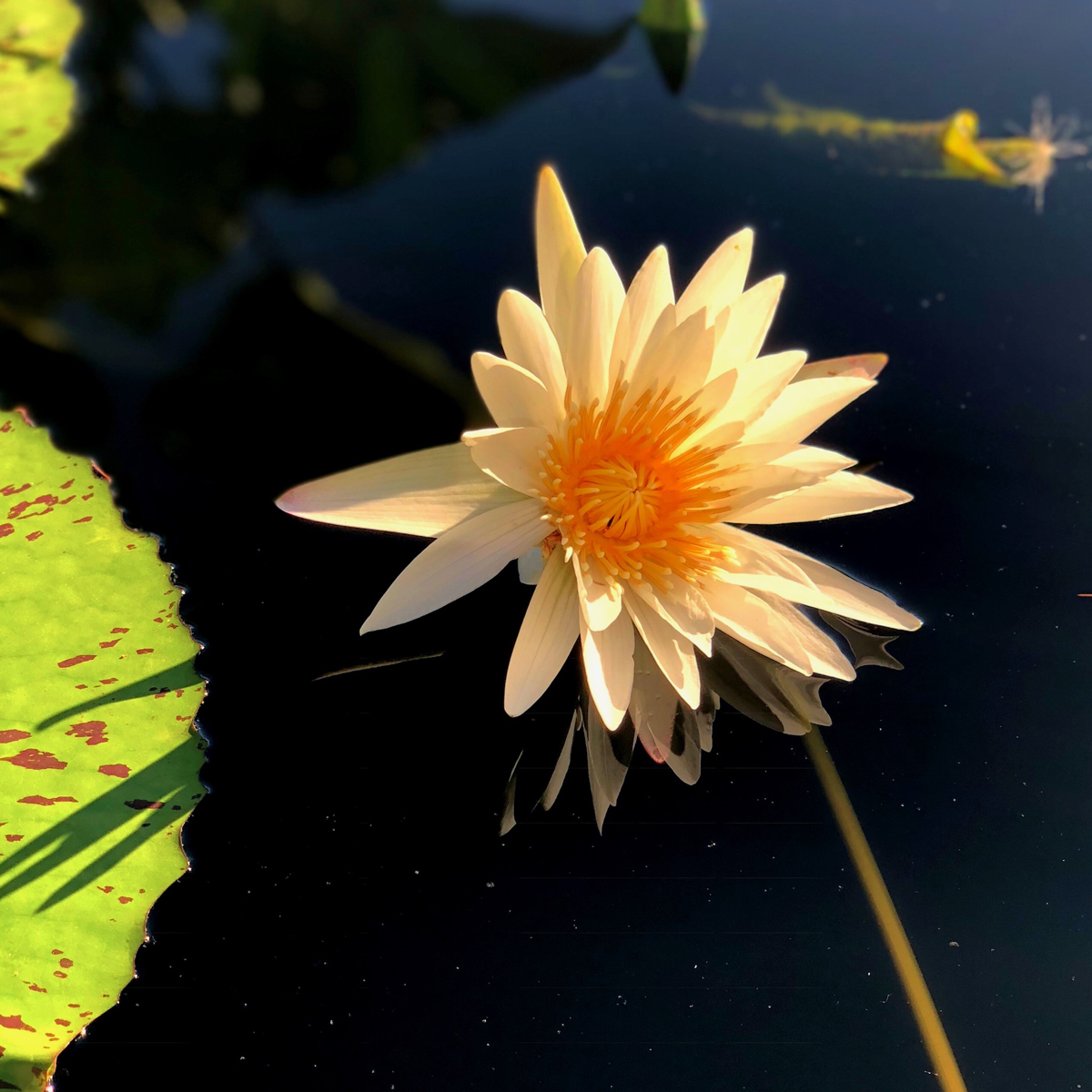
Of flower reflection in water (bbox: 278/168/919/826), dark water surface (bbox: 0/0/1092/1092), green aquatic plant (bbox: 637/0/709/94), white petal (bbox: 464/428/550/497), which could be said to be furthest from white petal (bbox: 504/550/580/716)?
green aquatic plant (bbox: 637/0/709/94)

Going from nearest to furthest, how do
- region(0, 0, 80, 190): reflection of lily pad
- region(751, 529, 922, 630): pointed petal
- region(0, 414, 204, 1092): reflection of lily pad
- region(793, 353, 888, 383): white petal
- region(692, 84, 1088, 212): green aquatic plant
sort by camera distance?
region(0, 414, 204, 1092): reflection of lily pad, region(751, 529, 922, 630): pointed petal, region(793, 353, 888, 383): white petal, region(0, 0, 80, 190): reflection of lily pad, region(692, 84, 1088, 212): green aquatic plant

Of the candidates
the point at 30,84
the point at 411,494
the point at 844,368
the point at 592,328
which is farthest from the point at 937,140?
the point at 30,84

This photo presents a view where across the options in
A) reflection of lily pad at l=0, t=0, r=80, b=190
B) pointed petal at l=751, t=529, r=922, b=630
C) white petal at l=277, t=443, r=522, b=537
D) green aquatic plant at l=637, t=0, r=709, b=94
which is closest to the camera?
white petal at l=277, t=443, r=522, b=537

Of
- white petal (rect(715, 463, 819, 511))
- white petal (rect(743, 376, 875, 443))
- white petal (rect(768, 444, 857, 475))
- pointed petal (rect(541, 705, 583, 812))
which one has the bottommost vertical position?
pointed petal (rect(541, 705, 583, 812))

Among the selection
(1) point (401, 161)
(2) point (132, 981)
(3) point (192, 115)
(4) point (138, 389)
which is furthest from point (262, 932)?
(3) point (192, 115)

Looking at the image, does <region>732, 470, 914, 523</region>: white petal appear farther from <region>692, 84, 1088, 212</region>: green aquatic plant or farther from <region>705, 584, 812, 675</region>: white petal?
<region>692, 84, 1088, 212</region>: green aquatic plant

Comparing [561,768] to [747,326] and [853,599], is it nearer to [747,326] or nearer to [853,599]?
[853,599]

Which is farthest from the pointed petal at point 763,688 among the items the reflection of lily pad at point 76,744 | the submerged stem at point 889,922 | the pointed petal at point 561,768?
→ the reflection of lily pad at point 76,744
